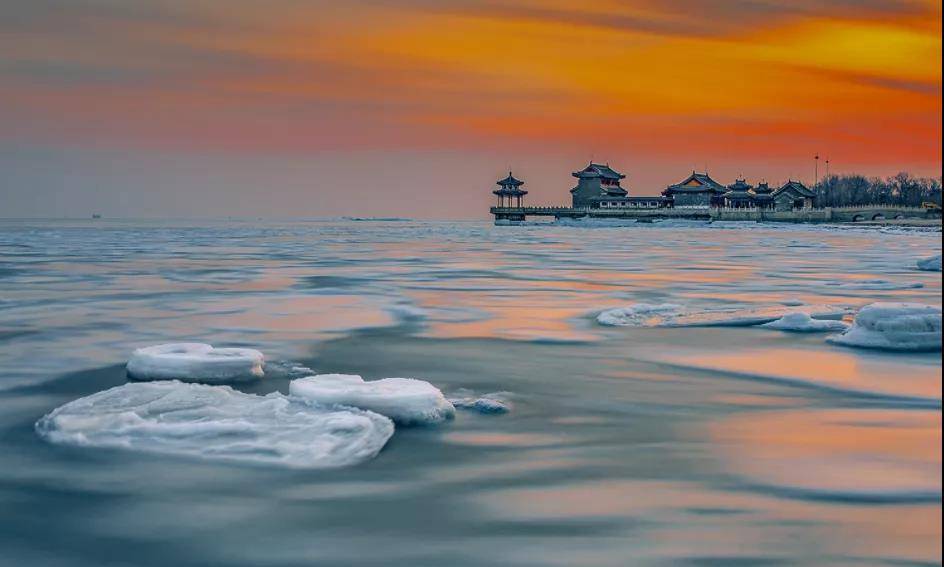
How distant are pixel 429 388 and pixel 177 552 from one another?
9.23 ft

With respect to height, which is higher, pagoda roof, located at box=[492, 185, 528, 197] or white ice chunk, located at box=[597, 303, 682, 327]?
pagoda roof, located at box=[492, 185, 528, 197]

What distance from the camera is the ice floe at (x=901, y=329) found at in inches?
390

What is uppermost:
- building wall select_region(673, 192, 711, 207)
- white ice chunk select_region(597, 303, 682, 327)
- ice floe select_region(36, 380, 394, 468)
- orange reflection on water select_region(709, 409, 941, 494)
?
building wall select_region(673, 192, 711, 207)

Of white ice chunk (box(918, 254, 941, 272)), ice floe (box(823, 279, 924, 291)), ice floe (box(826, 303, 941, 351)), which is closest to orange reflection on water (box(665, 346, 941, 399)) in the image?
ice floe (box(826, 303, 941, 351))

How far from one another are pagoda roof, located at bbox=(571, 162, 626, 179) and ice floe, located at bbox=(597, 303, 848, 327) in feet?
319

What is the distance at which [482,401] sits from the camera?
7.28 m

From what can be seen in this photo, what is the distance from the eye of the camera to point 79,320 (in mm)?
13414

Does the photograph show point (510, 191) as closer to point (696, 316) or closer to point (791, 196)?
point (791, 196)

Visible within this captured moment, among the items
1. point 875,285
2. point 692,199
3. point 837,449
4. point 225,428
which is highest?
point 692,199

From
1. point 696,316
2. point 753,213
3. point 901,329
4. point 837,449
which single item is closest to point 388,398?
point 837,449

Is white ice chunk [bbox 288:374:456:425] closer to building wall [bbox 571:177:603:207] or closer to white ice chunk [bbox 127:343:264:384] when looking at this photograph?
white ice chunk [bbox 127:343:264:384]

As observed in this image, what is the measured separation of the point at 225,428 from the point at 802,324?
7891mm

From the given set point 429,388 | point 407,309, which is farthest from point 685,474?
point 407,309

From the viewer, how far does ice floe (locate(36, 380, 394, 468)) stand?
562 centimetres
